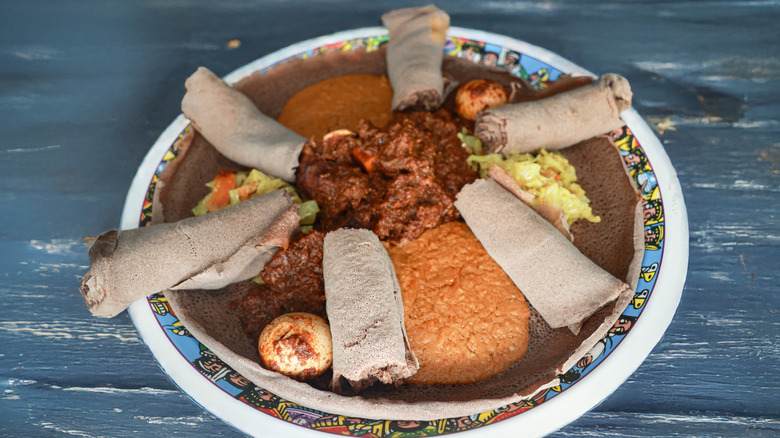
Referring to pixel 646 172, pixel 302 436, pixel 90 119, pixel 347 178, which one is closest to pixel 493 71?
pixel 646 172

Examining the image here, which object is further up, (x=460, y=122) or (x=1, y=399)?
(x=460, y=122)

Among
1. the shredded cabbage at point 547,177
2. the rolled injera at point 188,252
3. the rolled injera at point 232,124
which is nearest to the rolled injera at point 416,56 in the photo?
the shredded cabbage at point 547,177

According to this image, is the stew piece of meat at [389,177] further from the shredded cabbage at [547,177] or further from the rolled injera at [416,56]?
the rolled injera at [416,56]

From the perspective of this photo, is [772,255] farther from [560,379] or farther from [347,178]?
[347,178]

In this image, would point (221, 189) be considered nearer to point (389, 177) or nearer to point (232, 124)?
point (232, 124)

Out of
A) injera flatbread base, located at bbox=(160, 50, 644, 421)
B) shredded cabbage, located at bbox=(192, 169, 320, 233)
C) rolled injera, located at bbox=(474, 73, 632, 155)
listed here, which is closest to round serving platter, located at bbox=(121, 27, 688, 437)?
injera flatbread base, located at bbox=(160, 50, 644, 421)

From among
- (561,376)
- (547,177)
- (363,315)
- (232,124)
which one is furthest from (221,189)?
(561,376)

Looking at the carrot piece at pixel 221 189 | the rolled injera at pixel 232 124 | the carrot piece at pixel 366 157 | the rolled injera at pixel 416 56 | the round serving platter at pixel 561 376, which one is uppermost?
the rolled injera at pixel 416 56
